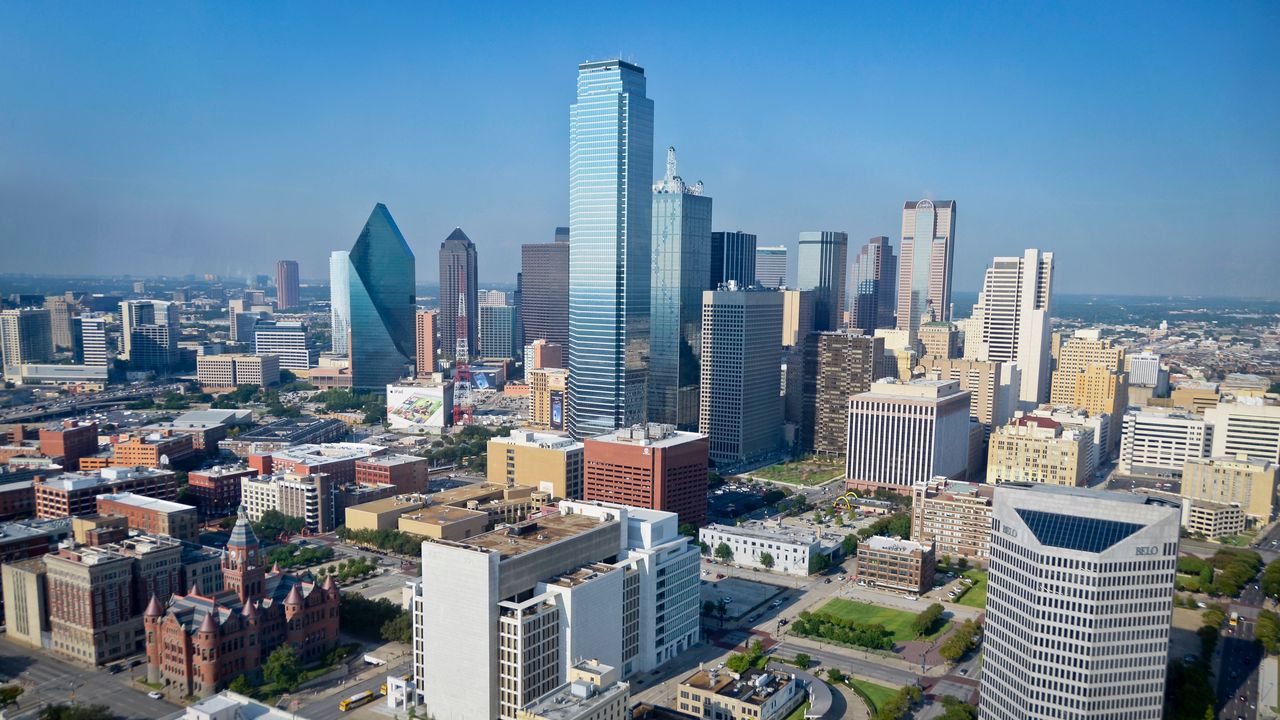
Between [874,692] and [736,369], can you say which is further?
[736,369]

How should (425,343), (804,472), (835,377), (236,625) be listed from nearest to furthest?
(236,625)
(804,472)
(835,377)
(425,343)

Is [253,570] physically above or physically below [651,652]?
above

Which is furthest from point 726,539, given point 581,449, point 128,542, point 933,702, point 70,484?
point 70,484

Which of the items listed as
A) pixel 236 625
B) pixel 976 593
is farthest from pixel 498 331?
pixel 236 625

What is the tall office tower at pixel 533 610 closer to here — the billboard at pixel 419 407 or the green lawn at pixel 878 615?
the green lawn at pixel 878 615

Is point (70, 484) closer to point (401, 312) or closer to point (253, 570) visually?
point (253, 570)

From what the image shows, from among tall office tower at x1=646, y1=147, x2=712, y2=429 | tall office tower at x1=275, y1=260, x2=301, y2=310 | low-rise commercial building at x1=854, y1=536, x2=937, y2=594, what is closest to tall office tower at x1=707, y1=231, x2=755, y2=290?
tall office tower at x1=646, y1=147, x2=712, y2=429

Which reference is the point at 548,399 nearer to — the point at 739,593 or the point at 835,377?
the point at 835,377
